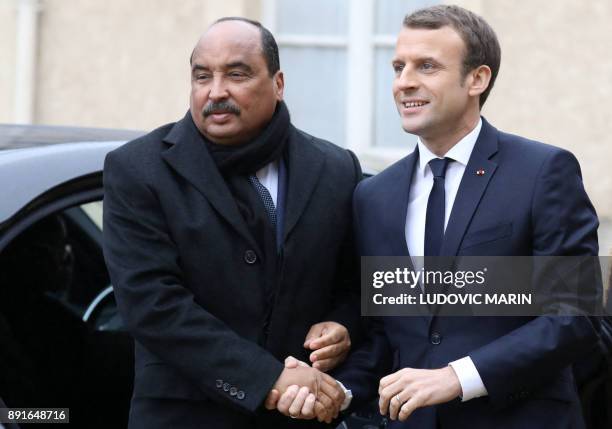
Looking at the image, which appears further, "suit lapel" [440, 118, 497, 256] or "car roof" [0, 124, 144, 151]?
"car roof" [0, 124, 144, 151]

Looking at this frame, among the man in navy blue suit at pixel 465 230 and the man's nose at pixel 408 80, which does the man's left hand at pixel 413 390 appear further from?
the man's nose at pixel 408 80

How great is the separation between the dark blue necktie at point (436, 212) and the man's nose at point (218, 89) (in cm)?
55

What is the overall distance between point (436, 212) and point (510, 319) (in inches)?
12.6

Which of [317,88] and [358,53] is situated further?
[317,88]

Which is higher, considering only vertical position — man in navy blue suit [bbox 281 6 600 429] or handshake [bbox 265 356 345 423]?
man in navy blue suit [bbox 281 6 600 429]

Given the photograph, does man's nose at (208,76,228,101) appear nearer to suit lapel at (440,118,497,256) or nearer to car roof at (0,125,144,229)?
car roof at (0,125,144,229)

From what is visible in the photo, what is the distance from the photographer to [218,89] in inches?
123

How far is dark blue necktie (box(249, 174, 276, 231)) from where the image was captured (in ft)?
10.5

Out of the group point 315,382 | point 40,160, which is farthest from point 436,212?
point 40,160

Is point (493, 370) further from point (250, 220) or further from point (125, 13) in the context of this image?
point (125, 13)

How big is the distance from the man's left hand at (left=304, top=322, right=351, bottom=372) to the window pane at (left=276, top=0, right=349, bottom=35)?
6.12 m

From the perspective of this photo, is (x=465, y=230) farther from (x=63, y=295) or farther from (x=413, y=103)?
(x=63, y=295)

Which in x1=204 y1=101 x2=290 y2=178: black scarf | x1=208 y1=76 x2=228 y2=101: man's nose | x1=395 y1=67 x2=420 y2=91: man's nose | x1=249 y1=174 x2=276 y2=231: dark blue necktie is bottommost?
x1=249 y1=174 x2=276 y2=231: dark blue necktie

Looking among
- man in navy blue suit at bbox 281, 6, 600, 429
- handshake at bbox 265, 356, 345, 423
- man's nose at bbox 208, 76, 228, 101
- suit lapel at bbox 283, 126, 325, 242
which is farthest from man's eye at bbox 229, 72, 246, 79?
handshake at bbox 265, 356, 345, 423
